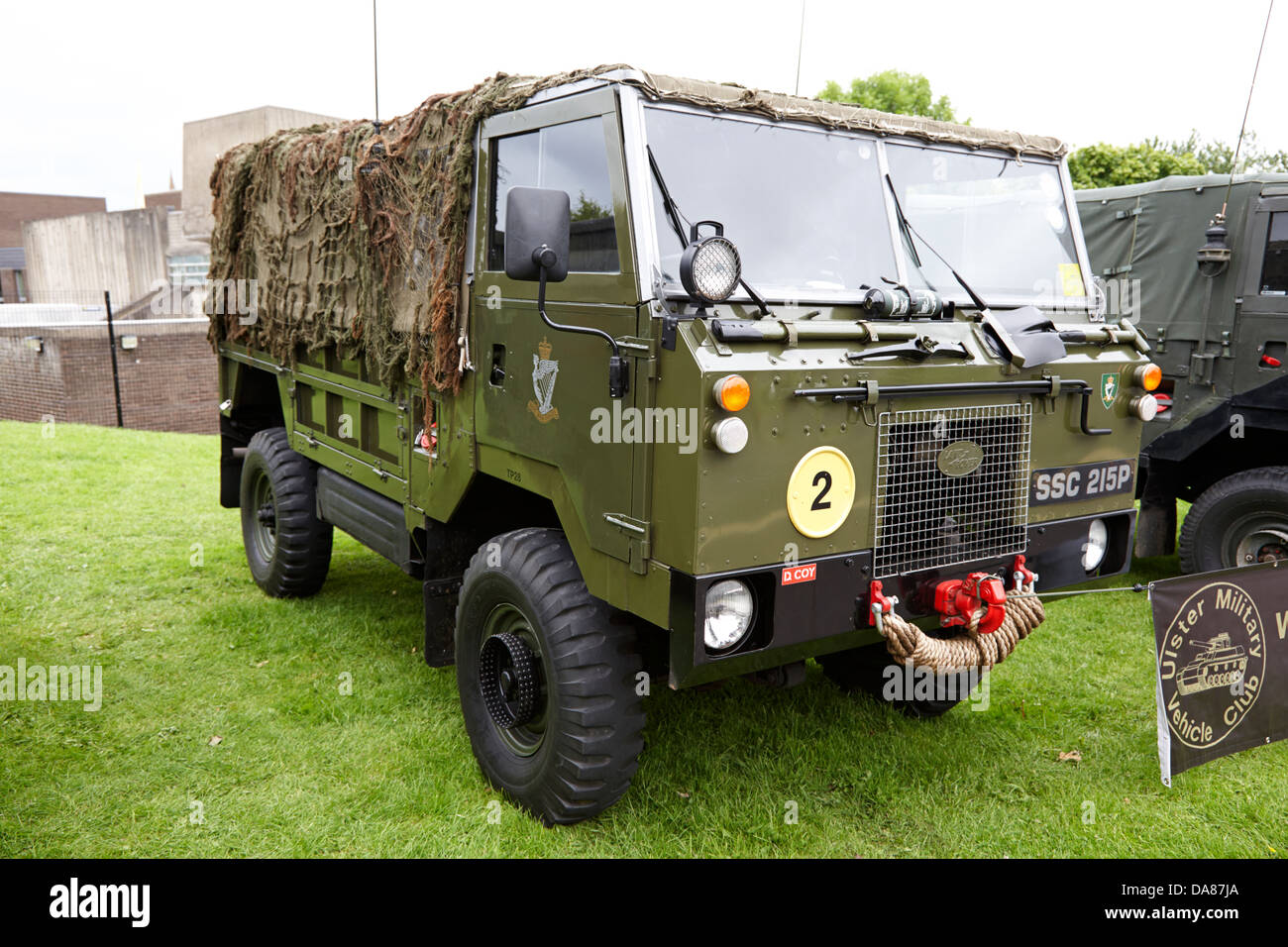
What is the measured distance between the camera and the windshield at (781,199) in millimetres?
3449

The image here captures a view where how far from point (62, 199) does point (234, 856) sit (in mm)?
70613

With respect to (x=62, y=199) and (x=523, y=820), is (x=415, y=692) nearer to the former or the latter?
(x=523, y=820)

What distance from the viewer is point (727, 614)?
323 cm

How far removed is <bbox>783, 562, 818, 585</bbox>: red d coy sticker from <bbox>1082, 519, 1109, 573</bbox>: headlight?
1.57 meters

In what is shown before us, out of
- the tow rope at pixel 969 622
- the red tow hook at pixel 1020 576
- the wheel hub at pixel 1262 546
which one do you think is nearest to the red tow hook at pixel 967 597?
the tow rope at pixel 969 622

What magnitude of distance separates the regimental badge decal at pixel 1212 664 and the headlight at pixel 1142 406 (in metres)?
0.78

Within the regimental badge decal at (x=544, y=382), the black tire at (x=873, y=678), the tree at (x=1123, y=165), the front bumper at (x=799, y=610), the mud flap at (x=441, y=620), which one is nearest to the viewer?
the front bumper at (x=799, y=610)

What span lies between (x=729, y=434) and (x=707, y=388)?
0.50 feet

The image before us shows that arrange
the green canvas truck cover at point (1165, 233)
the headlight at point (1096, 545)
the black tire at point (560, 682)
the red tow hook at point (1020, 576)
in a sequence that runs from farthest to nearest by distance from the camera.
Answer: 1. the green canvas truck cover at point (1165, 233)
2. the headlight at point (1096, 545)
3. the red tow hook at point (1020, 576)
4. the black tire at point (560, 682)

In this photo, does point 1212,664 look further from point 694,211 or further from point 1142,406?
point 694,211

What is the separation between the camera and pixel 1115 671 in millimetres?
5746

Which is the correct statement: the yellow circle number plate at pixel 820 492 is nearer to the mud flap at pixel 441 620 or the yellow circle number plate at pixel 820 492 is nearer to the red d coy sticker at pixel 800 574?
the red d coy sticker at pixel 800 574

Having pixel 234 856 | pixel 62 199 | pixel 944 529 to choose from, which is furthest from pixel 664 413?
pixel 62 199

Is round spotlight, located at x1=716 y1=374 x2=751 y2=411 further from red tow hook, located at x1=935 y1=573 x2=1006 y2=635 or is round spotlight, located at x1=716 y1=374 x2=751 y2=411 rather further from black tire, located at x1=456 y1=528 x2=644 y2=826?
red tow hook, located at x1=935 y1=573 x2=1006 y2=635
